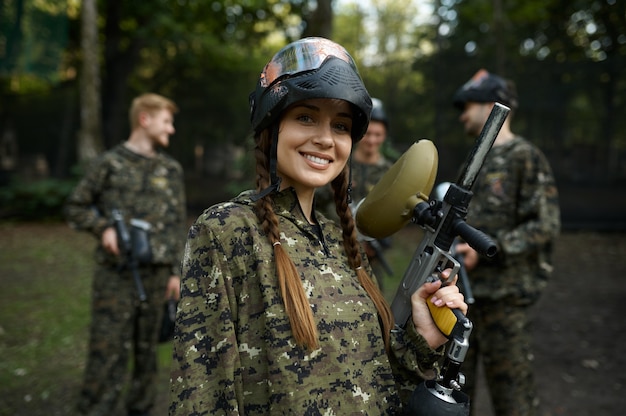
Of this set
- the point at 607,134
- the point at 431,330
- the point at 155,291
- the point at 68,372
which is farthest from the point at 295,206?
the point at 607,134

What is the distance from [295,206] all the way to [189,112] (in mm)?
15436

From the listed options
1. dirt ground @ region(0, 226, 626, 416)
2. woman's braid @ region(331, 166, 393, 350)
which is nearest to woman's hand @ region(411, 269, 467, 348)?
woman's braid @ region(331, 166, 393, 350)

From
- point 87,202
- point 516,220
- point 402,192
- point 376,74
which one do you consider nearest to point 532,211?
point 516,220

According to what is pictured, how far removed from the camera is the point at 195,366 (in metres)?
1.53

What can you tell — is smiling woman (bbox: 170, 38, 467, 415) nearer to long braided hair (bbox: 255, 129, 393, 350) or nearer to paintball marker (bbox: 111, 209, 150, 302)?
long braided hair (bbox: 255, 129, 393, 350)

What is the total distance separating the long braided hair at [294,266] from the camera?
161 centimetres

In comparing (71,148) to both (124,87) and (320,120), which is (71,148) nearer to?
(124,87)

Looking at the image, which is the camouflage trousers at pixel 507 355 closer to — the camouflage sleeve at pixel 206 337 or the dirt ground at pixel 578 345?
the dirt ground at pixel 578 345

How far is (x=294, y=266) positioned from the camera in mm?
1680

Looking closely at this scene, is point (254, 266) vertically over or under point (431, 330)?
over

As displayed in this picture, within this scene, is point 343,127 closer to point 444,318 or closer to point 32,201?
point 444,318

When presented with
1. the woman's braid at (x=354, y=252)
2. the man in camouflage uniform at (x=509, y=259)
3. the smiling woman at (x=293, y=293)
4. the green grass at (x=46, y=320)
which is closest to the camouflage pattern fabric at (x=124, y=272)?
the green grass at (x=46, y=320)

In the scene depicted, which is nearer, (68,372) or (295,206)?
(295,206)

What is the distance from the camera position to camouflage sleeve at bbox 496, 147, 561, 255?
3.45m
